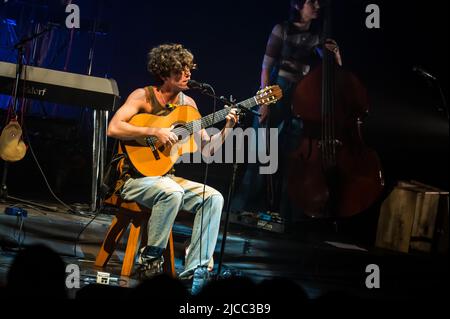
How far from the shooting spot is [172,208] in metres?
3.85

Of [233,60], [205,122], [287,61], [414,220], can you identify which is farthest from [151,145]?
[233,60]

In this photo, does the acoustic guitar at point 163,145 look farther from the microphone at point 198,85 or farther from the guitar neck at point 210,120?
the microphone at point 198,85

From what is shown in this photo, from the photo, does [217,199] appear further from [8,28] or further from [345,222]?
[8,28]

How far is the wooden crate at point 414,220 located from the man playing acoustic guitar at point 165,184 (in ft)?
6.75

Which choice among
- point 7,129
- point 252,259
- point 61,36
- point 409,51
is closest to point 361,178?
point 252,259

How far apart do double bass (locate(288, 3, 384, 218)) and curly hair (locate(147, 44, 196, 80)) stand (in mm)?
1169

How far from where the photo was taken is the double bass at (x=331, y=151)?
185 inches

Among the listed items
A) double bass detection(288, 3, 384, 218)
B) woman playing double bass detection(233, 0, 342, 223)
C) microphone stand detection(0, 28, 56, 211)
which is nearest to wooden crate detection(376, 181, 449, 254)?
double bass detection(288, 3, 384, 218)

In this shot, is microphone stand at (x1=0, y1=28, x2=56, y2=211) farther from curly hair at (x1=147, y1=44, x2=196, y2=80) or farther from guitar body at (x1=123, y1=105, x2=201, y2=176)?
guitar body at (x1=123, y1=105, x2=201, y2=176)

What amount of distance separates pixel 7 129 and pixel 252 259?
2.22 metres

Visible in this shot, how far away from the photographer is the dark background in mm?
5918

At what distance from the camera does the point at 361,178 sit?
4.68m

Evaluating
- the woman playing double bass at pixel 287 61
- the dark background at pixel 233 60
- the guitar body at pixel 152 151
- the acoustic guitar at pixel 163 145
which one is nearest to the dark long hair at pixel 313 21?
the woman playing double bass at pixel 287 61

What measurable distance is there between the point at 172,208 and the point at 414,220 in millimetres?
2528
